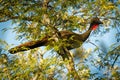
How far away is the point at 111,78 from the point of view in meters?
8.47

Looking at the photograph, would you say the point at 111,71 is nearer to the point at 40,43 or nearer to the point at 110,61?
the point at 110,61

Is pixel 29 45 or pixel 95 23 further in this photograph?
pixel 95 23

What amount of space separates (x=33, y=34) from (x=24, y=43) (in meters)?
0.37

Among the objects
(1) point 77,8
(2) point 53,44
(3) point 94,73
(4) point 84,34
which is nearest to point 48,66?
(2) point 53,44

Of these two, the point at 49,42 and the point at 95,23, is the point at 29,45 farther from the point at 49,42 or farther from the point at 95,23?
the point at 95,23

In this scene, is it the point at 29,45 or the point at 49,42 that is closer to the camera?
the point at 49,42

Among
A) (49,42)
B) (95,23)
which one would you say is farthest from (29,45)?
(95,23)

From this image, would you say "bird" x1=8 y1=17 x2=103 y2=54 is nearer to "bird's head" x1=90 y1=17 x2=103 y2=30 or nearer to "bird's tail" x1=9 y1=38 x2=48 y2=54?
"bird's tail" x1=9 y1=38 x2=48 y2=54

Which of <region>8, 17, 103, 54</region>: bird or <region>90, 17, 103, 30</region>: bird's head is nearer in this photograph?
<region>8, 17, 103, 54</region>: bird

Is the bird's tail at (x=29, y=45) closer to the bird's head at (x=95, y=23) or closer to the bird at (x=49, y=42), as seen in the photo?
the bird at (x=49, y=42)

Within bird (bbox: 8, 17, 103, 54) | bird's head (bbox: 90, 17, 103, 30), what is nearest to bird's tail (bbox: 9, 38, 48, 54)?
bird (bbox: 8, 17, 103, 54)

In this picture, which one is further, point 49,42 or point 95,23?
point 95,23

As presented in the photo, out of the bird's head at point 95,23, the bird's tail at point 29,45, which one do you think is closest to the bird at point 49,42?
the bird's tail at point 29,45

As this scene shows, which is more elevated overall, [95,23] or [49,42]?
[49,42]
